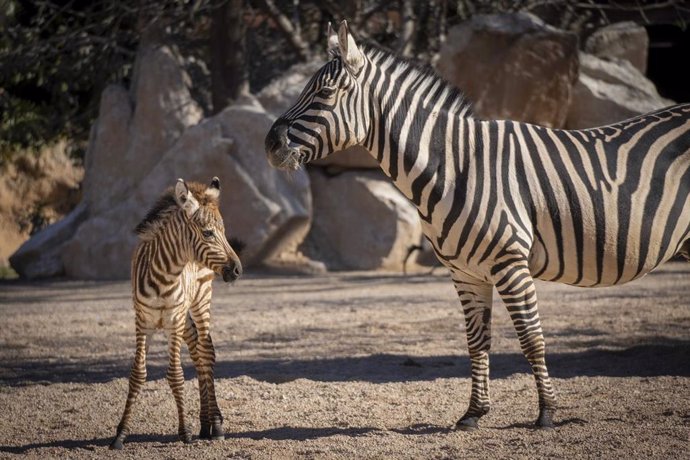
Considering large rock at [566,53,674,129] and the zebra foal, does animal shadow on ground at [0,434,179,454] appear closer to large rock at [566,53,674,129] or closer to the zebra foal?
the zebra foal

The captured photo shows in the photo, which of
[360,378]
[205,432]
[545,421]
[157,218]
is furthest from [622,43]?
[205,432]

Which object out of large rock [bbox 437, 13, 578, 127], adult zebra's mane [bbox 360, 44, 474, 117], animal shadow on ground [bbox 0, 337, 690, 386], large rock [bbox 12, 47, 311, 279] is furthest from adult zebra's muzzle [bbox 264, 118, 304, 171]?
large rock [bbox 437, 13, 578, 127]

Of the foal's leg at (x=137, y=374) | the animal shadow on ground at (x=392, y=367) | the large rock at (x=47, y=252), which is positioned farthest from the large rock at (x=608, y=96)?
the foal's leg at (x=137, y=374)

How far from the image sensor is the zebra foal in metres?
5.42

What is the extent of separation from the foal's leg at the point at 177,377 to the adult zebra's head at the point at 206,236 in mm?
437

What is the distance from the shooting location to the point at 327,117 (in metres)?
5.45

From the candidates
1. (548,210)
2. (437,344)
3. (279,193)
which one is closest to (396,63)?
(548,210)

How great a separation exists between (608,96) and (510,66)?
1.72 m

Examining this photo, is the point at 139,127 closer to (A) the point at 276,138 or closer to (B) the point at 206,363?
(B) the point at 206,363

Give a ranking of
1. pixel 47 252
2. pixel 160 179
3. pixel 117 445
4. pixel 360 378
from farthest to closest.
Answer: pixel 47 252
pixel 160 179
pixel 360 378
pixel 117 445

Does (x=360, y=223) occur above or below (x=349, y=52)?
below

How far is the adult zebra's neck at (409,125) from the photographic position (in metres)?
5.52

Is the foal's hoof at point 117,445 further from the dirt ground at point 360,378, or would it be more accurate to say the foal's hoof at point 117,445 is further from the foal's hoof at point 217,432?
the foal's hoof at point 217,432

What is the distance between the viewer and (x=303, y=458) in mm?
4926
